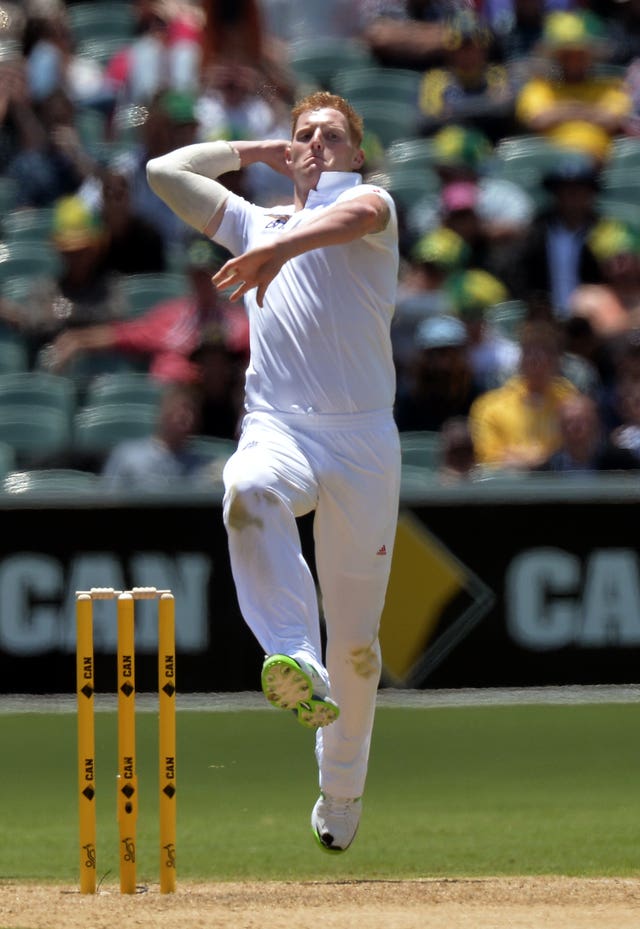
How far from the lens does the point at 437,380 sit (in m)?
10.1

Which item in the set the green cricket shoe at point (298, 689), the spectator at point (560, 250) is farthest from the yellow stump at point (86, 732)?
the spectator at point (560, 250)

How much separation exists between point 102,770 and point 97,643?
1462 mm

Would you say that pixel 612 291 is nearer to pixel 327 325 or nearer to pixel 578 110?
pixel 578 110

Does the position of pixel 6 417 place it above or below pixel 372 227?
below

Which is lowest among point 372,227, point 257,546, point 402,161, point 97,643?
point 97,643

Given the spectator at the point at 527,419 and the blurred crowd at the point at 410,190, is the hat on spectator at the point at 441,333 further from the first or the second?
the spectator at the point at 527,419

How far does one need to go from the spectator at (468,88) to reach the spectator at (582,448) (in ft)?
10.6

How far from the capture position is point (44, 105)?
12.5 meters

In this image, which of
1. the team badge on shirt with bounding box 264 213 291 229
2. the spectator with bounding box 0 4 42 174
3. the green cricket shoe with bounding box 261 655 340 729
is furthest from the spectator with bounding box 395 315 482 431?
the green cricket shoe with bounding box 261 655 340 729

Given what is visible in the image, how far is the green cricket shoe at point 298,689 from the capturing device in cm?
484

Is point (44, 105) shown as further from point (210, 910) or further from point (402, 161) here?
point (210, 910)

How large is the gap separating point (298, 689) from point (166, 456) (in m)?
4.95

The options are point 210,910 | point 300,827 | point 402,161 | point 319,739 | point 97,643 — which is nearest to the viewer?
point 210,910

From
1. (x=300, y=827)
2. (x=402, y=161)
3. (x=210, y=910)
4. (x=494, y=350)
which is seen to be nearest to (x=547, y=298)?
(x=494, y=350)
